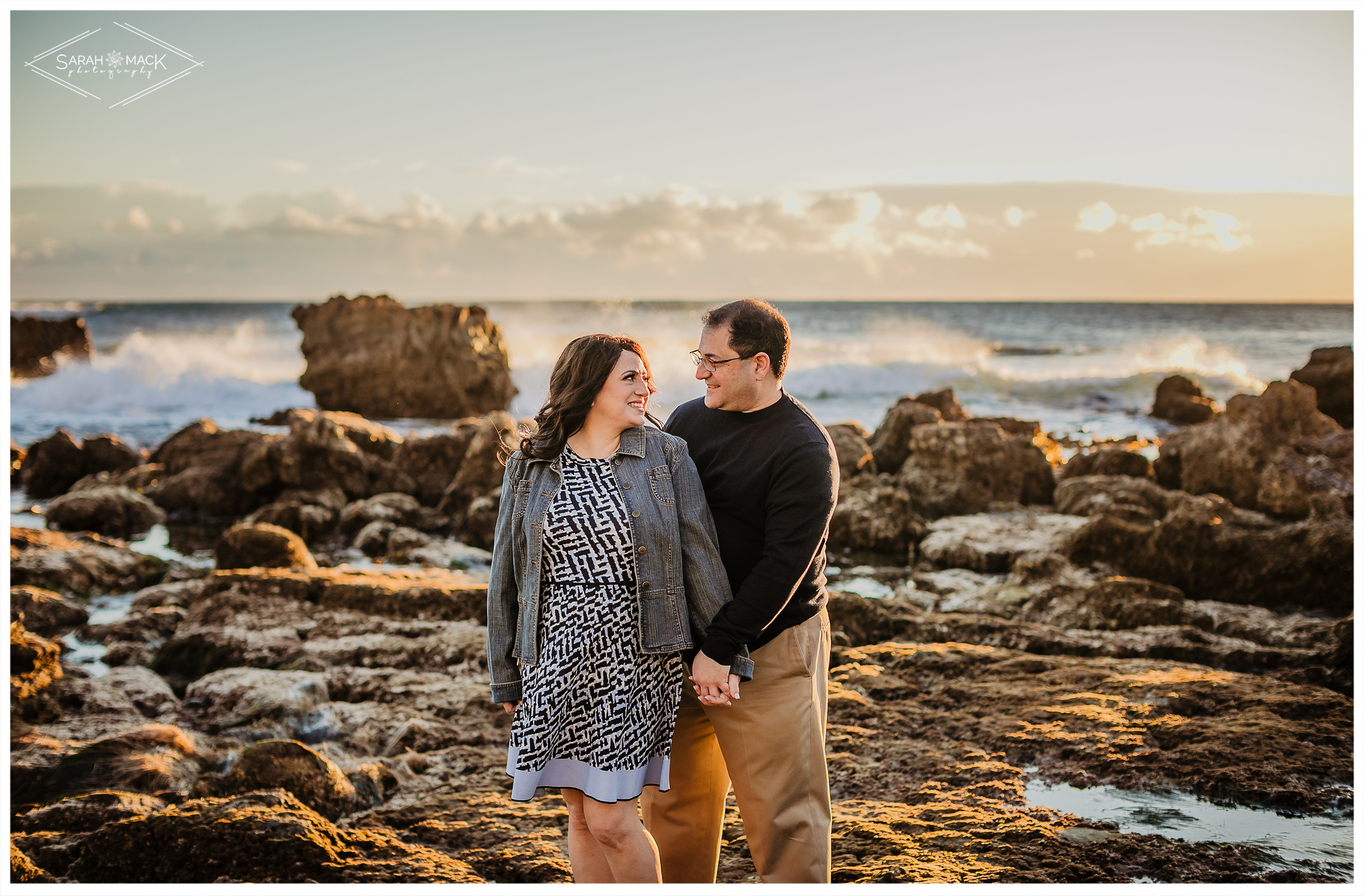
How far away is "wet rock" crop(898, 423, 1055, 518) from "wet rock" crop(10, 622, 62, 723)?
8439 mm

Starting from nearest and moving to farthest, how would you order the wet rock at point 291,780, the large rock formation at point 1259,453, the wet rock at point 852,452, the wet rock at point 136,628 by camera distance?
the wet rock at point 291,780 < the wet rock at point 136,628 < the large rock formation at point 1259,453 < the wet rock at point 852,452

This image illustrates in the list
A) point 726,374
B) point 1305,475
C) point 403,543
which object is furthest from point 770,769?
point 1305,475

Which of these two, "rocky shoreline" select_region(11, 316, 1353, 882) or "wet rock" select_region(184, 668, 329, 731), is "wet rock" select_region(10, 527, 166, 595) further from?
"wet rock" select_region(184, 668, 329, 731)

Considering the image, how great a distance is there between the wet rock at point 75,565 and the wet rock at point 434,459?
140 inches

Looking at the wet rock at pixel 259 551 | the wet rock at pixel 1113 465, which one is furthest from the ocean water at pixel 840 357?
the wet rock at pixel 259 551

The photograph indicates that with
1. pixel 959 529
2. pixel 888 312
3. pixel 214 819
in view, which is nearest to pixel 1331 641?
pixel 959 529

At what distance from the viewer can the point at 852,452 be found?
12047 mm

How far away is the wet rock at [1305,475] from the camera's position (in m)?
9.99

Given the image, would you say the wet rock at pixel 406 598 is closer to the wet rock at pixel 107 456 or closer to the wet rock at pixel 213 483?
the wet rock at pixel 213 483

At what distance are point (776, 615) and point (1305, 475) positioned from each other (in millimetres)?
9710

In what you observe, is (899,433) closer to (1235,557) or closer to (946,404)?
(946,404)

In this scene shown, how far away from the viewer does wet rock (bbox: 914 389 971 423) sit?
1478 cm

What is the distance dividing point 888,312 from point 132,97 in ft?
166

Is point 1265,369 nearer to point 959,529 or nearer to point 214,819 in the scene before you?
point 959,529
